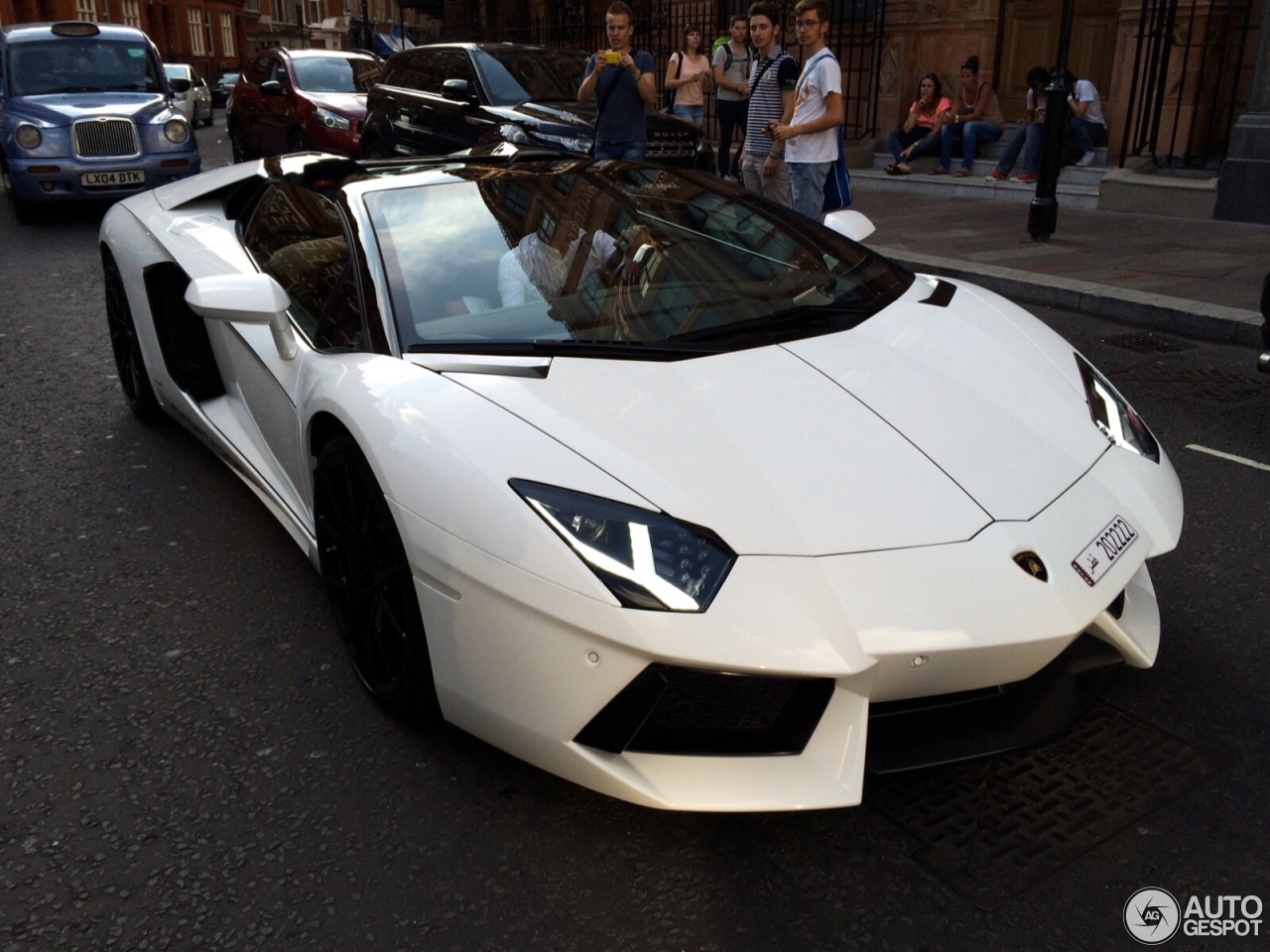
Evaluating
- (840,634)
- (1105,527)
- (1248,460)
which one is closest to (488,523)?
(840,634)

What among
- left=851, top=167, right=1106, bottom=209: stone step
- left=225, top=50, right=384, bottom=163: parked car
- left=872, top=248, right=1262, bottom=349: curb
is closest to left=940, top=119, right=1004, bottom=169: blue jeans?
left=851, top=167, right=1106, bottom=209: stone step

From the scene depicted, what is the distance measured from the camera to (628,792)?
2.09 metres

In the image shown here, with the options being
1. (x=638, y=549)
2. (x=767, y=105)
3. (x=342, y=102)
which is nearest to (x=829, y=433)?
(x=638, y=549)

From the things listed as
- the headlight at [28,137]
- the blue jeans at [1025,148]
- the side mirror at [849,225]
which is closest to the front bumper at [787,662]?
the side mirror at [849,225]

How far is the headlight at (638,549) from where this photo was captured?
204 centimetres

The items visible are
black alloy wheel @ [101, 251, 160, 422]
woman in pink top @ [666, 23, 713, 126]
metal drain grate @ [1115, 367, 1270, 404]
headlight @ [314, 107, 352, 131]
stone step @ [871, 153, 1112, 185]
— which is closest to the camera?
black alloy wheel @ [101, 251, 160, 422]

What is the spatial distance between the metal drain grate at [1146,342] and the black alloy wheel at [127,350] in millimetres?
4929

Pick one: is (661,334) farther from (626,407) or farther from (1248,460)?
(1248,460)

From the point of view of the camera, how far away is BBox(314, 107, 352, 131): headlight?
1238 cm

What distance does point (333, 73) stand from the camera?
13.5 meters

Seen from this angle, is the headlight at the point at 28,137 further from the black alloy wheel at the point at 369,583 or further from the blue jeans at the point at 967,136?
the black alloy wheel at the point at 369,583

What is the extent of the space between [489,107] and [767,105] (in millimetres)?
3348

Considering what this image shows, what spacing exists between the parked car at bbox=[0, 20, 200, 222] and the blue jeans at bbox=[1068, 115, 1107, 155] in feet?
29.1

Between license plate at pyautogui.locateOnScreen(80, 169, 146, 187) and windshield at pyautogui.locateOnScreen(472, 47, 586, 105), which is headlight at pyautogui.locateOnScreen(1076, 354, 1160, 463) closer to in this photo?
windshield at pyautogui.locateOnScreen(472, 47, 586, 105)
